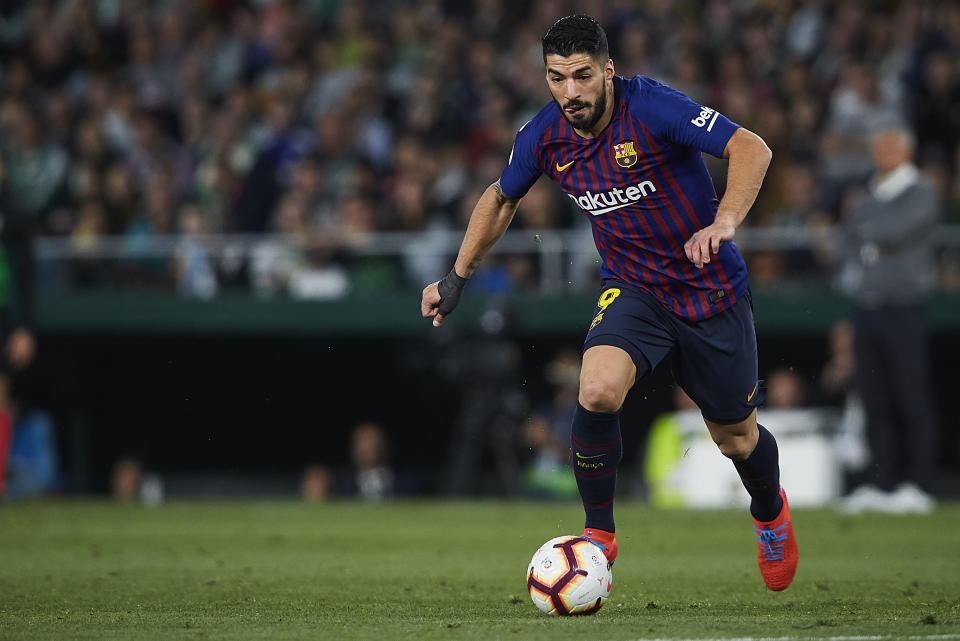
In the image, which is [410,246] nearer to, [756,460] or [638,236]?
[756,460]

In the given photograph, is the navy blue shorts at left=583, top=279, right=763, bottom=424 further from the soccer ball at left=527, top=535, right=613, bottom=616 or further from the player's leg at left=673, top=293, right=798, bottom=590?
the soccer ball at left=527, top=535, right=613, bottom=616

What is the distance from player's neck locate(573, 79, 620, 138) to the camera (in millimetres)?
5777

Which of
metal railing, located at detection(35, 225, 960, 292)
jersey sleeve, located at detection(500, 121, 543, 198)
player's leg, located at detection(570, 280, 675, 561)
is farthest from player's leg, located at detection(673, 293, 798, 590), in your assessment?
metal railing, located at detection(35, 225, 960, 292)

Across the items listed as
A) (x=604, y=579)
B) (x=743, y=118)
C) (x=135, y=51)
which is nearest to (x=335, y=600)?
(x=604, y=579)

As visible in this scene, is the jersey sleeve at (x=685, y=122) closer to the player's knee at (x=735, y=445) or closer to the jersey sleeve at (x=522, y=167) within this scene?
the jersey sleeve at (x=522, y=167)

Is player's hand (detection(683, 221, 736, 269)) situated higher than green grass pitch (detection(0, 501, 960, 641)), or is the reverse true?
player's hand (detection(683, 221, 736, 269))

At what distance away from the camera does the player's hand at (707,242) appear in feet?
17.3

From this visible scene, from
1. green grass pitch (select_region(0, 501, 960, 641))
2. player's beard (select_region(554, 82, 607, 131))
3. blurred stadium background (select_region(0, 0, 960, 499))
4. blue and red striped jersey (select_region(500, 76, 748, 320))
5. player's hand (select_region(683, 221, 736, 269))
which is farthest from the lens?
blurred stadium background (select_region(0, 0, 960, 499))

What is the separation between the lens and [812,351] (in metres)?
16.1

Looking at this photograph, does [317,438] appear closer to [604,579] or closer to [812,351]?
[812,351]

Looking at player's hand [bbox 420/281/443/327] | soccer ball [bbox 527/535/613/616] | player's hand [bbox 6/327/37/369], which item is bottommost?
soccer ball [bbox 527/535/613/616]

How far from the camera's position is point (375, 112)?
53.0ft

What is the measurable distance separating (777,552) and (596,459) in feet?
3.07

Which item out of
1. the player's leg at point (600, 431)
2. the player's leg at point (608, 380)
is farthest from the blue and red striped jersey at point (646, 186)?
the player's leg at point (600, 431)
